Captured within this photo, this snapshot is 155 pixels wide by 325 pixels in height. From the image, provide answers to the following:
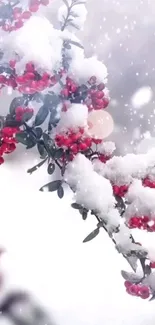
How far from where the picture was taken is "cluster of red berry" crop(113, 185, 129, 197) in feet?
3.96

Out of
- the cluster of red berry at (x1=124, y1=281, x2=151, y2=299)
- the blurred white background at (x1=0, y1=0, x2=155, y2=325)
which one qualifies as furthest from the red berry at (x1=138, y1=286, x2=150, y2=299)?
the blurred white background at (x1=0, y1=0, x2=155, y2=325)

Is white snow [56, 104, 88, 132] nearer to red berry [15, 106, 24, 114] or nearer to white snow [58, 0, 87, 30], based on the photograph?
red berry [15, 106, 24, 114]

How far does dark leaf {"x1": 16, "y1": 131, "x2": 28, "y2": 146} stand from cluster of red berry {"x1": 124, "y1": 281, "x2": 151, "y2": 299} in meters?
0.49

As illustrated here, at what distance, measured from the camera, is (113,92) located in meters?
2.60

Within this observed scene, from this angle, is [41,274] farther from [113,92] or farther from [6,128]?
[6,128]

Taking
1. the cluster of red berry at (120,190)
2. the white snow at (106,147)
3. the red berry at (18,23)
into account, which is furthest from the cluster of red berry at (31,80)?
the cluster of red berry at (120,190)

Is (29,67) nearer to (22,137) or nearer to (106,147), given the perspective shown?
(22,137)

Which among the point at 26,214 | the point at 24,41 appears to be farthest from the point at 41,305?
the point at 24,41

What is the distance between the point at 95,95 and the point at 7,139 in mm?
238

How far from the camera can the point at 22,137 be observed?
116 cm

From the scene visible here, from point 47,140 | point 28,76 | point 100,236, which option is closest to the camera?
point 28,76

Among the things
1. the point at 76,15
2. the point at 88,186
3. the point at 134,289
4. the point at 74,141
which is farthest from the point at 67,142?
the point at 134,289

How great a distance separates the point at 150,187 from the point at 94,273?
1605 mm

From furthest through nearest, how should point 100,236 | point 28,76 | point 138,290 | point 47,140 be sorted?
point 100,236 → point 138,290 → point 47,140 → point 28,76
